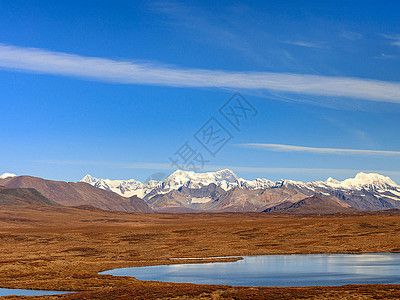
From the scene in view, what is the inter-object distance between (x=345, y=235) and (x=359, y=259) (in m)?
49.0

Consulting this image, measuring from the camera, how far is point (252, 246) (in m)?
109

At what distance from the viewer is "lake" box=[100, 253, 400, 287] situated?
5594cm

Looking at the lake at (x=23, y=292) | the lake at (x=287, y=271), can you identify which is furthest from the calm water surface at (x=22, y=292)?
the lake at (x=287, y=271)

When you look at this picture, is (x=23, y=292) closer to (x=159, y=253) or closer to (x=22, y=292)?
(x=22, y=292)

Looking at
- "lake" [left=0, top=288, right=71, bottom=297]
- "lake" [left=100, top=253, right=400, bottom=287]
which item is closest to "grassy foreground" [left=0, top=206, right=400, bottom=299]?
"lake" [left=0, top=288, right=71, bottom=297]

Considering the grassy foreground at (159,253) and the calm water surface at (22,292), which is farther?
the calm water surface at (22,292)

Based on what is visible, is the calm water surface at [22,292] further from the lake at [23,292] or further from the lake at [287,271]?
the lake at [287,271]

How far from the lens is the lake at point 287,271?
55938 millimetres

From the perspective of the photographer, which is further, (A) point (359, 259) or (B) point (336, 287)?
(A) point (359, 259)

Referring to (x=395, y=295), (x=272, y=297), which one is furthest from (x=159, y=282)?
(x=395, y=295)

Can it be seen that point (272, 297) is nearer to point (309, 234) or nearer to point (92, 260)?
point (92, 260)

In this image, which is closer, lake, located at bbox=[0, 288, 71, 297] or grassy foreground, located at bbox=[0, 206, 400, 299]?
grassy foreground, located at bbox=[0, 206, 400, 299]

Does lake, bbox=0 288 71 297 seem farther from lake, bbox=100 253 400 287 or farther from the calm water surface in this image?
lake, bbox=100 253 400 287

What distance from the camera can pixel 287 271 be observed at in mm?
65500
